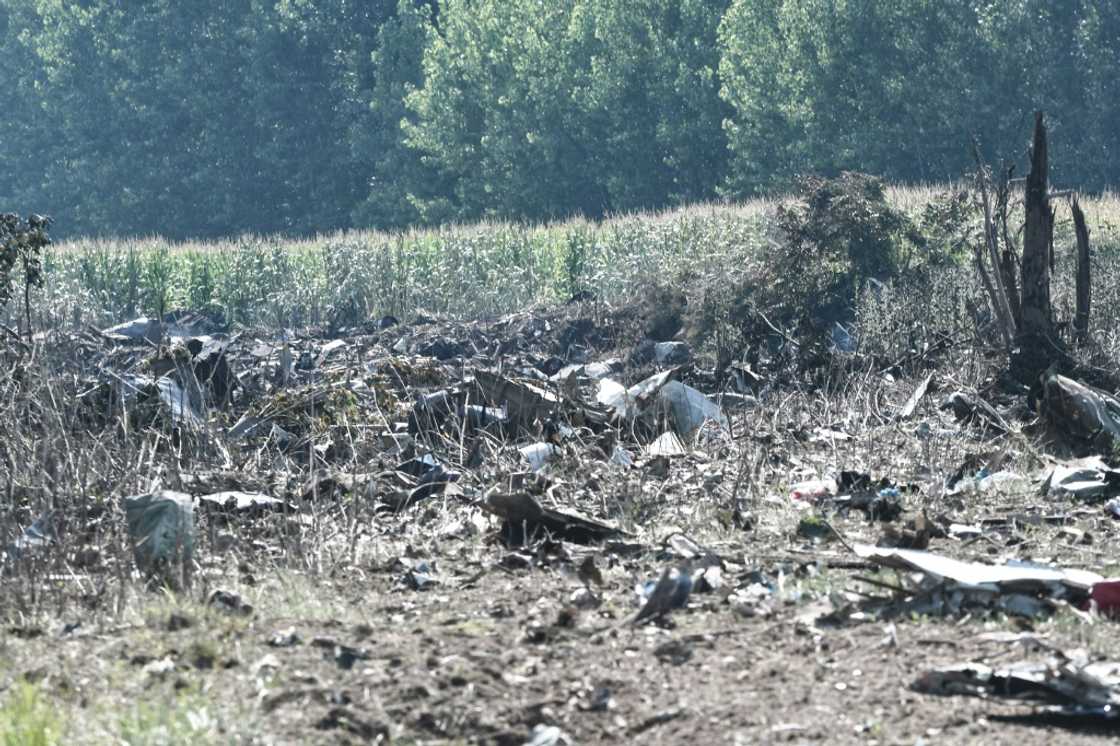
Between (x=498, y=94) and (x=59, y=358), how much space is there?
34.0 m

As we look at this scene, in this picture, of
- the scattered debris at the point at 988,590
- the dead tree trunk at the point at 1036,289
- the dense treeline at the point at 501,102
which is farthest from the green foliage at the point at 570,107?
the scattered debris at the point at 988,590

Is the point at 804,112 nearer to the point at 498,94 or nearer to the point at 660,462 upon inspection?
the point at 498,94

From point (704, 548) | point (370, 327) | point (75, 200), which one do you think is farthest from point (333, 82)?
point (704, 548)

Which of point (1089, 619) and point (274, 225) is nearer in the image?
point (1089, 619)

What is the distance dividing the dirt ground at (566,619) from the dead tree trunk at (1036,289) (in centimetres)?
123

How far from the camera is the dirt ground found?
3.62 meters

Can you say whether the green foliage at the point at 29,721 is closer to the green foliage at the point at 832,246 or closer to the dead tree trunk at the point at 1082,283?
the dead tree trunk at the point at 1082,283

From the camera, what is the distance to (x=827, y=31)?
34.0m

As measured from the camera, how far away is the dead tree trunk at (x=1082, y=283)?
30.6 ft

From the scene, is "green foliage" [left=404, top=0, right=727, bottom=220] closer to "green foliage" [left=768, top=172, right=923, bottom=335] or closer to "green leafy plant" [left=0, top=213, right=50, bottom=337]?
"green foliage" [left=768, top=172, right=923, bottom=335]

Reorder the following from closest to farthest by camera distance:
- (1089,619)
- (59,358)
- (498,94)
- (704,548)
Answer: (1089,619), (704,548), (59,358), (498,94)

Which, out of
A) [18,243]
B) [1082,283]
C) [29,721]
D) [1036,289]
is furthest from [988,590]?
[18,243]

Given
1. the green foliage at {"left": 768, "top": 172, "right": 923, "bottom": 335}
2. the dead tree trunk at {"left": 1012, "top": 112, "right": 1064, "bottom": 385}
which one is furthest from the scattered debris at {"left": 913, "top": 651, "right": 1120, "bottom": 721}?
the green foliage at {"left": 768, "top": 172, "right": 923, "bottom": 335}

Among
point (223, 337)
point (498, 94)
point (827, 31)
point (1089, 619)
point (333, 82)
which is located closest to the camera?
point (1089, 619)
